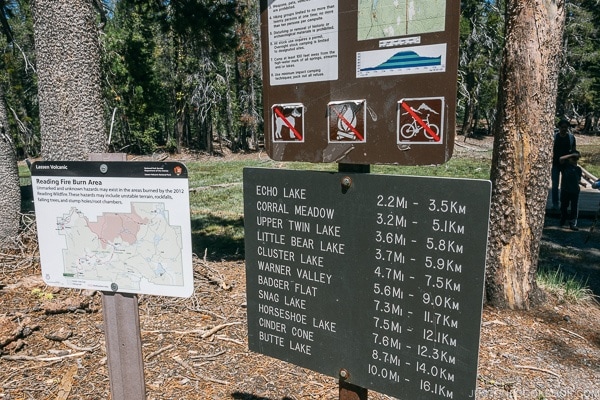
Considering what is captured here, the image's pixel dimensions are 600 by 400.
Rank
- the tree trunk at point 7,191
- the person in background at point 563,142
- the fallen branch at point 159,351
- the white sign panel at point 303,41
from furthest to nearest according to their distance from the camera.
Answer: the person in background at point 563,142
the tree trunk at point 7,191
the fallen branch at point 159,351
the white sign panel at point 303,41

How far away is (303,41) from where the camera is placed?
80.3 inches

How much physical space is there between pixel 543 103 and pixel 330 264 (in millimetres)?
3210

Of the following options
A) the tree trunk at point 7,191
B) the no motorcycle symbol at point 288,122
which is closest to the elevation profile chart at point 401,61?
the no motorcycle symbol at point 288,122

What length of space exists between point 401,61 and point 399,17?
0.54ft

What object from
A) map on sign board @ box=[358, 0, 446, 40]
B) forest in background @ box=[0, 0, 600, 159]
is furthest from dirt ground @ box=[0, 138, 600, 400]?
forest in background @ box=[0, 0, 600, 159]

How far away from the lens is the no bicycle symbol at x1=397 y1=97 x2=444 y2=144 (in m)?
1.77

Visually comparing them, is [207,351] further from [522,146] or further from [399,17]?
[522,146]

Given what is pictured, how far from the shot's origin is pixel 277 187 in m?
2.16

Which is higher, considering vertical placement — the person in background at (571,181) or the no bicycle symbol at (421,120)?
the no bicycle symbol at (421,120)

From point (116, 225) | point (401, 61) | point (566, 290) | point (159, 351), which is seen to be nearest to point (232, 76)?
point (566, 290)

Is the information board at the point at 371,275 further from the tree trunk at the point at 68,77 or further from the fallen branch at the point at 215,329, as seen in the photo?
the tree trunk at the point at 68,77

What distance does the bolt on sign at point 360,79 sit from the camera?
1.75 meters

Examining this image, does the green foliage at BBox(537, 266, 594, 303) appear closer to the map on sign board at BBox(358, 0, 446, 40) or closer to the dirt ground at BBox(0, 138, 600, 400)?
the dirt ground at BBox(0, 138, 600, 400)

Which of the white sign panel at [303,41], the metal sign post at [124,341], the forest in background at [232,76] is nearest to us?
the white sign panel at [303,41]
